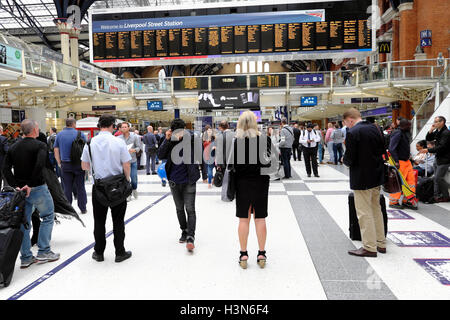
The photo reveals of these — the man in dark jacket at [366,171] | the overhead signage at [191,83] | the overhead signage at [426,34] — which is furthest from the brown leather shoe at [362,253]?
the overhead signage at [426,34]

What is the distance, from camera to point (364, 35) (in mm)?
16688

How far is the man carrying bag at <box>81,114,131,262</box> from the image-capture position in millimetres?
3484

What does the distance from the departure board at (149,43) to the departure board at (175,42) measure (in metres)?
0.97

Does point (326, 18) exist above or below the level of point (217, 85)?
above

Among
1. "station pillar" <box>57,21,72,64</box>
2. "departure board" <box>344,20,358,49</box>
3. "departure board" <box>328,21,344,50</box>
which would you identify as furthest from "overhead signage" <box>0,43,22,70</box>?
"departure board" <box>344,20,358,49</box>

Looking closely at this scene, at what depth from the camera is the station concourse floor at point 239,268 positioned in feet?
9.45

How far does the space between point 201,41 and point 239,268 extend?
16.1 m

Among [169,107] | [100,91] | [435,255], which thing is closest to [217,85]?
[169,107]

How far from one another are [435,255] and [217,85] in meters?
14.9

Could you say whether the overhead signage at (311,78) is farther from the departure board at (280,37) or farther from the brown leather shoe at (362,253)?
the brown leather shoe at (362,253)

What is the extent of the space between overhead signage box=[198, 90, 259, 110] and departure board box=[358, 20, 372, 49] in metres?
6.00

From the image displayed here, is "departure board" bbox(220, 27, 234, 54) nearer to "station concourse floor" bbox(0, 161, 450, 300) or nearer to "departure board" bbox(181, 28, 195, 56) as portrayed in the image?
"departure board" bbox(181, 28, 195, 56)

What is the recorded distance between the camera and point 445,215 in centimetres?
536
